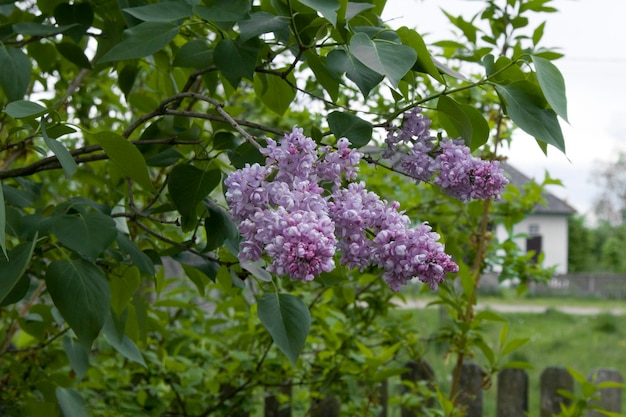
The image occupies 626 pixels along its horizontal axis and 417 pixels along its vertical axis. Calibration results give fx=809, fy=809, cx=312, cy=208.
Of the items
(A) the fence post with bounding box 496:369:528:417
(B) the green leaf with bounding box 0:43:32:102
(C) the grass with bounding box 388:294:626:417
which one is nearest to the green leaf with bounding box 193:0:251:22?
(B) the green leaf with bounding box 0:43:32:102

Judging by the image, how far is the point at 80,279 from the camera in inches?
34.8

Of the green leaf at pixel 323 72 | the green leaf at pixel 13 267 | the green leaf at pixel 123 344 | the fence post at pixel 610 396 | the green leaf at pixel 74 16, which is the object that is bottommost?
the fence post at pixel 610 396

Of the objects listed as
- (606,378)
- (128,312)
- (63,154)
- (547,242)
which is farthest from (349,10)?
(547,242)

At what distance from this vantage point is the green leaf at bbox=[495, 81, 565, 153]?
0.72m

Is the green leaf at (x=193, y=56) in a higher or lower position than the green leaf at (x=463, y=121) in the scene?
higher

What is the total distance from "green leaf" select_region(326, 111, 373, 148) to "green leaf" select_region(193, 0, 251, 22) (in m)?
0.13

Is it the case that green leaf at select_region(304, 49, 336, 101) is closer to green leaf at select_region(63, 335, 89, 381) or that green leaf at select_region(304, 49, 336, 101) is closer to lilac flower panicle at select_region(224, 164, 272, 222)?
lilac flower panicle at select_region(224, 164, 272, 222)

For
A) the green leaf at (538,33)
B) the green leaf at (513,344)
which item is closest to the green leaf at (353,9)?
the green leaf at (538,33)

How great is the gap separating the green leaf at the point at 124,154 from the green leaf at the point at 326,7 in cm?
23

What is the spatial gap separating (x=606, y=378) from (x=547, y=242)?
2662cm

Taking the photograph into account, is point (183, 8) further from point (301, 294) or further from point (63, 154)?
point (301, 294)

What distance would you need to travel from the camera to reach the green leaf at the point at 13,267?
0.80 metres

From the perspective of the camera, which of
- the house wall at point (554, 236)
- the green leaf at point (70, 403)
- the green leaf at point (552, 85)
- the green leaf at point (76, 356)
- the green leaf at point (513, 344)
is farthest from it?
the house wall at point (554, 236)

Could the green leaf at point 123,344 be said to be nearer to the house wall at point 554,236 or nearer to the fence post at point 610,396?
the fence post at point 610,396
